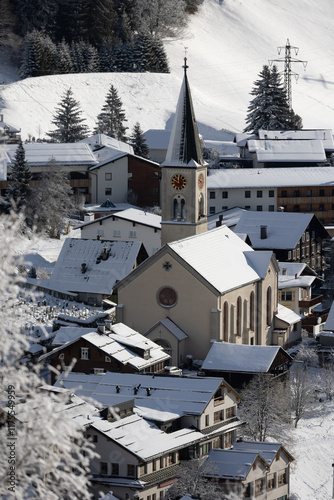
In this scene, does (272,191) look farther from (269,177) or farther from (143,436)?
(143,436)

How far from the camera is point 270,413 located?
47219mm

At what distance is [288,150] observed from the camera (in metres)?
101

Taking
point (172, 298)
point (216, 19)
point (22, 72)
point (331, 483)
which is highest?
point (216, 19)

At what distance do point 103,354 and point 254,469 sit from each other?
33.7 feet

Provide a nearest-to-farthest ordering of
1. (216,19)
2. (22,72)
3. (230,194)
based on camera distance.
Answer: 1. (230,194)
2. (22,72)
3. (216,19)

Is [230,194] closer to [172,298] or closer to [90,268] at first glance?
[90,268]

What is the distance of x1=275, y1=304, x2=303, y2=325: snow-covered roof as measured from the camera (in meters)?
61.0

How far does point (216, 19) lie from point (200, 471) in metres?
122

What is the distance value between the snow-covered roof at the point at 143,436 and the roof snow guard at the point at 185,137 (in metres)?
21.7

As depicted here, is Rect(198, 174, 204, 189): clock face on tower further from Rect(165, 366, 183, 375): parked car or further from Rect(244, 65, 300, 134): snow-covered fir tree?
Rect(244, 65, 300, 134): snow-covered fir tree

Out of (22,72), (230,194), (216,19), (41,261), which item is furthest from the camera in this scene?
(216,19)

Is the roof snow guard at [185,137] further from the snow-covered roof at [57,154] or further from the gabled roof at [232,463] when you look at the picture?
the snow-covered roof at [57,154]

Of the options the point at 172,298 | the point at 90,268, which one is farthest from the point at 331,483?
the point at 90,268

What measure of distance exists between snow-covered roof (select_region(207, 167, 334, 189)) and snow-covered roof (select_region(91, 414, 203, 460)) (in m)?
47.5
